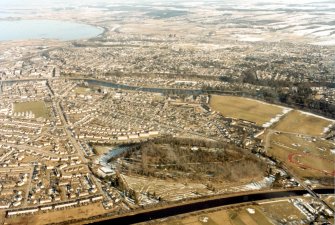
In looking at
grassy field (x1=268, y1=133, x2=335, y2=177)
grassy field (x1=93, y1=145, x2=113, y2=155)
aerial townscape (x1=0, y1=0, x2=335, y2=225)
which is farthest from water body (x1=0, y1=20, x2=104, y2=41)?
grassy field (x1=268, y1=133, x2=335, y2=177)

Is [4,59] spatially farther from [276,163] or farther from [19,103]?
[276,163]

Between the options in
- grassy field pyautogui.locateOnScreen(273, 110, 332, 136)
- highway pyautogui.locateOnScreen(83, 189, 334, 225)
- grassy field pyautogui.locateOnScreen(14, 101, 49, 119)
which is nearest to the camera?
highway pyautogui.locateOnScreen(83, 189, 334, 225)

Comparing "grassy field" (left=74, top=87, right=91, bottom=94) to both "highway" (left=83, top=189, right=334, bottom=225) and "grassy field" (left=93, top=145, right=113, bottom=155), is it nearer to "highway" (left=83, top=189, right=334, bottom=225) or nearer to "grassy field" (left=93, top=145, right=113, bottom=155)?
"grassy field" (left=93, top=145, right=113, bottom=155)

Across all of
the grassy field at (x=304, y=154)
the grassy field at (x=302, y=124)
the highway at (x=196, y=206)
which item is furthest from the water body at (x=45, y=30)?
the highway at (x=196, y=206)

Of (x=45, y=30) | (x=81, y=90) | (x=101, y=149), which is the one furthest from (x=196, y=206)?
(x=45, y=30)

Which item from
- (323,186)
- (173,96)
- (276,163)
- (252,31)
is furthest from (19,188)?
(252,31)
